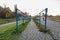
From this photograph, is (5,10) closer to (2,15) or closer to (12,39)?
(2,15)

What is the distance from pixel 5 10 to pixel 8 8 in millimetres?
3770

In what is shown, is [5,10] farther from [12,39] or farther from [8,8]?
[12,39]

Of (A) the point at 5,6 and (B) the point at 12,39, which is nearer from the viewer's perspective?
(B) the point at 12,39

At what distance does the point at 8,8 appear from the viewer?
8312cm

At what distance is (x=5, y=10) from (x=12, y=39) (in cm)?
7284

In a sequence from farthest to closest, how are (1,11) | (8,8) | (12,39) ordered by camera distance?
(8,8) < (1,11) < (12,39)

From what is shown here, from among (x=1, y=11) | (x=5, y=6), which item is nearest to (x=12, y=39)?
(x=1, y=11)

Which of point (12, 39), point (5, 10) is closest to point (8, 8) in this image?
point (5, 10)

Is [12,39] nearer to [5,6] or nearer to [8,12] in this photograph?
[8,12]

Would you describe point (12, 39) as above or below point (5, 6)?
below

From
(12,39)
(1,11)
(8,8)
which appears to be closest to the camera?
(12,39)

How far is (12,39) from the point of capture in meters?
8.34

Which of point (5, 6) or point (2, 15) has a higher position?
point (5, 6)

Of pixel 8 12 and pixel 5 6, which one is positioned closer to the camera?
pixel 8 12
